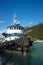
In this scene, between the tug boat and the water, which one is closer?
the water

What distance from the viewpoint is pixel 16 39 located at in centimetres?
4344

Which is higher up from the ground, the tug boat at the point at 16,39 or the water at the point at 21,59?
the tug boat at the point at 16,39

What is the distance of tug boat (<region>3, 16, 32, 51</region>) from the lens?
42.0 metres

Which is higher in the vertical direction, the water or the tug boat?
the tug boat

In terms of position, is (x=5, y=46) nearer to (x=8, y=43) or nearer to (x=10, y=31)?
(x=8, y=43)

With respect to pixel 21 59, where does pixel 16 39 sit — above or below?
above

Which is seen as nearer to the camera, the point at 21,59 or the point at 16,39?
the point at 21,59

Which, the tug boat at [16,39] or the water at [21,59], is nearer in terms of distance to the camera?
the water at [21,59]

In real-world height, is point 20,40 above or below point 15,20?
below

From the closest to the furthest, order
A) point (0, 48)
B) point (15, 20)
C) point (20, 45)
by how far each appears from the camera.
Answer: point (0, 48), point (20, 45), point (15, 20)

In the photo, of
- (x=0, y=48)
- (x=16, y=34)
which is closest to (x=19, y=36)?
(x=16, y=34)

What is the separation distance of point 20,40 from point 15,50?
2.62 meters

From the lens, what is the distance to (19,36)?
4559cm

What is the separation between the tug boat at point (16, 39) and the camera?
42.0 m
